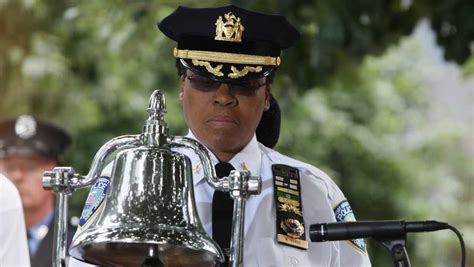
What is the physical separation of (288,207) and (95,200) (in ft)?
2.31

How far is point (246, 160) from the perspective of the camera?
17.0 ft

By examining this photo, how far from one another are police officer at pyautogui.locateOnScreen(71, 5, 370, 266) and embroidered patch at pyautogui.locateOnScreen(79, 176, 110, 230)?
0.33 meters

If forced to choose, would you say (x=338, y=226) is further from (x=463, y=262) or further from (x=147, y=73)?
(x=147, y=73)

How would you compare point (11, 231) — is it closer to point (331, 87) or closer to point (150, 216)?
point (150, 216)

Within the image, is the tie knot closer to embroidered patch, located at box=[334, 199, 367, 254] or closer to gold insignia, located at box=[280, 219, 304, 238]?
gold insignia, located at box=[280, 219, 304, 238]

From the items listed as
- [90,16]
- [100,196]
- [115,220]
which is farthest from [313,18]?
[115,220]

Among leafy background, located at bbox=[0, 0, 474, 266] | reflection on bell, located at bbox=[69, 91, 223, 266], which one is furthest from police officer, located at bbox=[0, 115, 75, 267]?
reflection on bell, located at bbox=[69, 91, 223, 266]

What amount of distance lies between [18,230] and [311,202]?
51.3 inches

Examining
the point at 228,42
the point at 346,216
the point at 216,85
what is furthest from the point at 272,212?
the point at 228,42

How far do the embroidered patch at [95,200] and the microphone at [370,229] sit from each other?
3.04 feet

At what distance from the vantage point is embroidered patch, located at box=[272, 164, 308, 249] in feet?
16.6

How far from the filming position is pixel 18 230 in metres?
5.79

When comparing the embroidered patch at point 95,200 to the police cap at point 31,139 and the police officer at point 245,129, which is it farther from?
the police cap at point 31,139

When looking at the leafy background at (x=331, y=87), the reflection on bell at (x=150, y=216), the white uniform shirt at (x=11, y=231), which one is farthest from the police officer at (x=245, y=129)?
the leafy background at (x=331, y=87)
